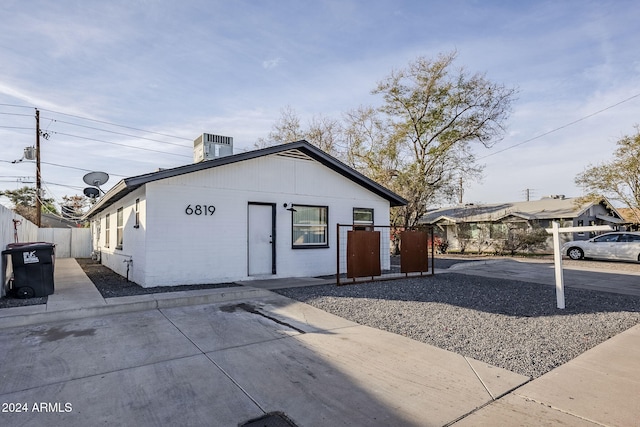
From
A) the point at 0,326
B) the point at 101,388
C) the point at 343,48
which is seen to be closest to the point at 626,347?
the point at 101,388

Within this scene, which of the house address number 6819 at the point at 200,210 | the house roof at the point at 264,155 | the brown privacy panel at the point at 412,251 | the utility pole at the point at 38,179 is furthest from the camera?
the utility pole at the point at 38,179

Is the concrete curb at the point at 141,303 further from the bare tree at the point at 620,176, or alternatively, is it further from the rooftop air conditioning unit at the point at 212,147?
the bare tree at the point at 620,176

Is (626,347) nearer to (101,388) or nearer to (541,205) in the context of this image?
(101,388)

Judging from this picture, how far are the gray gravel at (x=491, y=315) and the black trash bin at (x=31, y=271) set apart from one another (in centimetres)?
486

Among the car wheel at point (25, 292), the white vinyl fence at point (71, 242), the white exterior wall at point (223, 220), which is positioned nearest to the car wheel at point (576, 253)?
the white exterior wall at point (223, 220)

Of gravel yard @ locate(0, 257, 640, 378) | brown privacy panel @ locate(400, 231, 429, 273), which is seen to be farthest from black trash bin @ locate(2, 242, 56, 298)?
brown privacy panel @ locate(400, 231, 429, 273)

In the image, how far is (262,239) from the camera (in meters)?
9.76

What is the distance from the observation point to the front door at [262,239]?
959cm

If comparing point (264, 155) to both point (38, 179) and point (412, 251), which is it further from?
point (38, 179)

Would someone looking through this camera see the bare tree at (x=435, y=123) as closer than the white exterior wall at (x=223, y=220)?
No

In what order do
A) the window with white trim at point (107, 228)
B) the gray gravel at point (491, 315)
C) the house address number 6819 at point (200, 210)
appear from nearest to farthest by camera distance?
the gray gravel at point (491, 315) → the house address number 6819 at point (200, 210) → the window with white trim at point (107, 228)

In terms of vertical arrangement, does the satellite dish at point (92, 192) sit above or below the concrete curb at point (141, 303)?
above

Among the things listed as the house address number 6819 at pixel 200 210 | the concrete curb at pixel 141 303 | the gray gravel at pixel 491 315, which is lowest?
the gray gravel at pixel 491 315

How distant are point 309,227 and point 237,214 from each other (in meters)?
2.35
